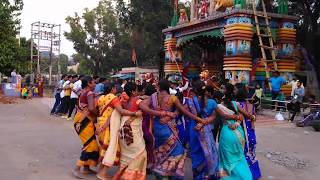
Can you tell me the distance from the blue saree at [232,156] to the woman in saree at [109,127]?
1228 mm

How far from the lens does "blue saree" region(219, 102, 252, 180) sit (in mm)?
5855

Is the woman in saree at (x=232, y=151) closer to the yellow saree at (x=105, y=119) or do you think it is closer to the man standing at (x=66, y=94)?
the yellow saree at (x=105, y=119)

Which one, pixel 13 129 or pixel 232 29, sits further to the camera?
pixel 232 29

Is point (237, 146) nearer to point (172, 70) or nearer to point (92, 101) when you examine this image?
point (92, 101)

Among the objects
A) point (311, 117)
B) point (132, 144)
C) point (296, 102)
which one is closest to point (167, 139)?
point (132, 144)

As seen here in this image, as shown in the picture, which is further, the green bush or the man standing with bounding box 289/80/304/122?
the man standing with bounding box 289/80/304/122

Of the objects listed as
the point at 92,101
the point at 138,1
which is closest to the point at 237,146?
the point at 92,101

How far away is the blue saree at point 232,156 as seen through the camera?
5855mm

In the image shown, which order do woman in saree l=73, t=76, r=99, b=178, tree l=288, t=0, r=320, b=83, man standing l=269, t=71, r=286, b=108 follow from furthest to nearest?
tree l=288, t=0, r=320, b=83 < man standing l=269, t=71, r=286, b=108 < woman in saree l=73, t=76, r=99, b=178

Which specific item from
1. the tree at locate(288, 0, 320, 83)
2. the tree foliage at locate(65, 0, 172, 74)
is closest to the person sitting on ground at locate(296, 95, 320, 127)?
the tree at locate(288, 0, 320, 83)

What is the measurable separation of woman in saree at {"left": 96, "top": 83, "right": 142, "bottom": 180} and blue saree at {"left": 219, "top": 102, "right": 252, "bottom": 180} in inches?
48.3

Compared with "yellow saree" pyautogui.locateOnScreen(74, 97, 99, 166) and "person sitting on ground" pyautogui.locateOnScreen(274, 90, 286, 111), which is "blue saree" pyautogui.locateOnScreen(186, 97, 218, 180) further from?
"person sitting on ground" pyautogui.locateOnScreen(274, 90, 286, 111)

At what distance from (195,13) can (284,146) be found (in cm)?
1079

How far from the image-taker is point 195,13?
19.5 metres
